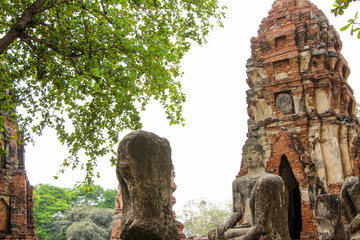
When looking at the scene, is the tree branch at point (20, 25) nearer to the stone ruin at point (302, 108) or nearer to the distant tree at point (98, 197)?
the stone ruin at point (302, 108)

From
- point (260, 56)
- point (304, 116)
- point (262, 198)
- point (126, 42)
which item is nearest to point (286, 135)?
point (304, 116)

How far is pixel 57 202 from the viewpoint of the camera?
31641mm

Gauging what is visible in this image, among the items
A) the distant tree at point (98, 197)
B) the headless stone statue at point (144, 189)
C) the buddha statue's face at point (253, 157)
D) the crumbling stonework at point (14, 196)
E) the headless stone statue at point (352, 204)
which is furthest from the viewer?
the distant tree at point (98, 197)

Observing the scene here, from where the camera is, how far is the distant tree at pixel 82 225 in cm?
2606

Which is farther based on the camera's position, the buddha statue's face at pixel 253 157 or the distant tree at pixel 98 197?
the distant tree at pixel 98 197

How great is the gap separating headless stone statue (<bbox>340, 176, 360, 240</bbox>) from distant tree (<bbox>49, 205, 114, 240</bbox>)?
22.8m

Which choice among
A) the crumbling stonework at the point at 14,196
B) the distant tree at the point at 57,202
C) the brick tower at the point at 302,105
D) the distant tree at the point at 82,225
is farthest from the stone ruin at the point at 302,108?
the distant tree at the point at 57,202

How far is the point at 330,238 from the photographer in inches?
214

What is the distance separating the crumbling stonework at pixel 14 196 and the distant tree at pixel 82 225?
1196cm

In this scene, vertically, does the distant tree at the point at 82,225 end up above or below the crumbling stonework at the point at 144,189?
below

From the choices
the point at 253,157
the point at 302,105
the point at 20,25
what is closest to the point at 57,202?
the point at 302,105

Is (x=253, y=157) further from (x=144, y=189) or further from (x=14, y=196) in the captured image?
(x=14, y=196)

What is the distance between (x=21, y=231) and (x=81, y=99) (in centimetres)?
666

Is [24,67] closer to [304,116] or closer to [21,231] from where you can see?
[21,231]
